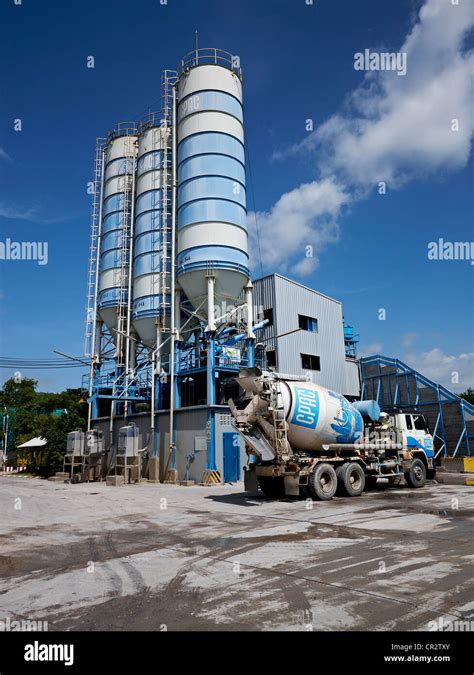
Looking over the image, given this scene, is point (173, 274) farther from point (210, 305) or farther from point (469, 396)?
point (469, 396)

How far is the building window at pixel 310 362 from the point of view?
113ft

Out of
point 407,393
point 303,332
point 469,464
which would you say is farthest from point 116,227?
point 469,464

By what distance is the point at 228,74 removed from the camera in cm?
3027

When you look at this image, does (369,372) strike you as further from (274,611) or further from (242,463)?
(274,611)

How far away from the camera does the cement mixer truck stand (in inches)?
568

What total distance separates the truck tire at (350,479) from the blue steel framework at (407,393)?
60.6 ft

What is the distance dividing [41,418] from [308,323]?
991 inches

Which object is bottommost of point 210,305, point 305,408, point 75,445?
point 75,445

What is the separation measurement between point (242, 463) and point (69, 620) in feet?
70.2

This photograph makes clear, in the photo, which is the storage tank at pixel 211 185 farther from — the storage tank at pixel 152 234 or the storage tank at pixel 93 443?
the storage tank at pixel 93 443

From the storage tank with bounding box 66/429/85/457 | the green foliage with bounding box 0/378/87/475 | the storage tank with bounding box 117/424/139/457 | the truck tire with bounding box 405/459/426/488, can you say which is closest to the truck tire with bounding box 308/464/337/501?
the truck tire with bounding box 405/459/426/488

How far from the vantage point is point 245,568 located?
700 centimetres

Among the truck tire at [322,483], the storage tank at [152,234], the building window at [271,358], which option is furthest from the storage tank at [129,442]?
the truck tire at [322,483]
